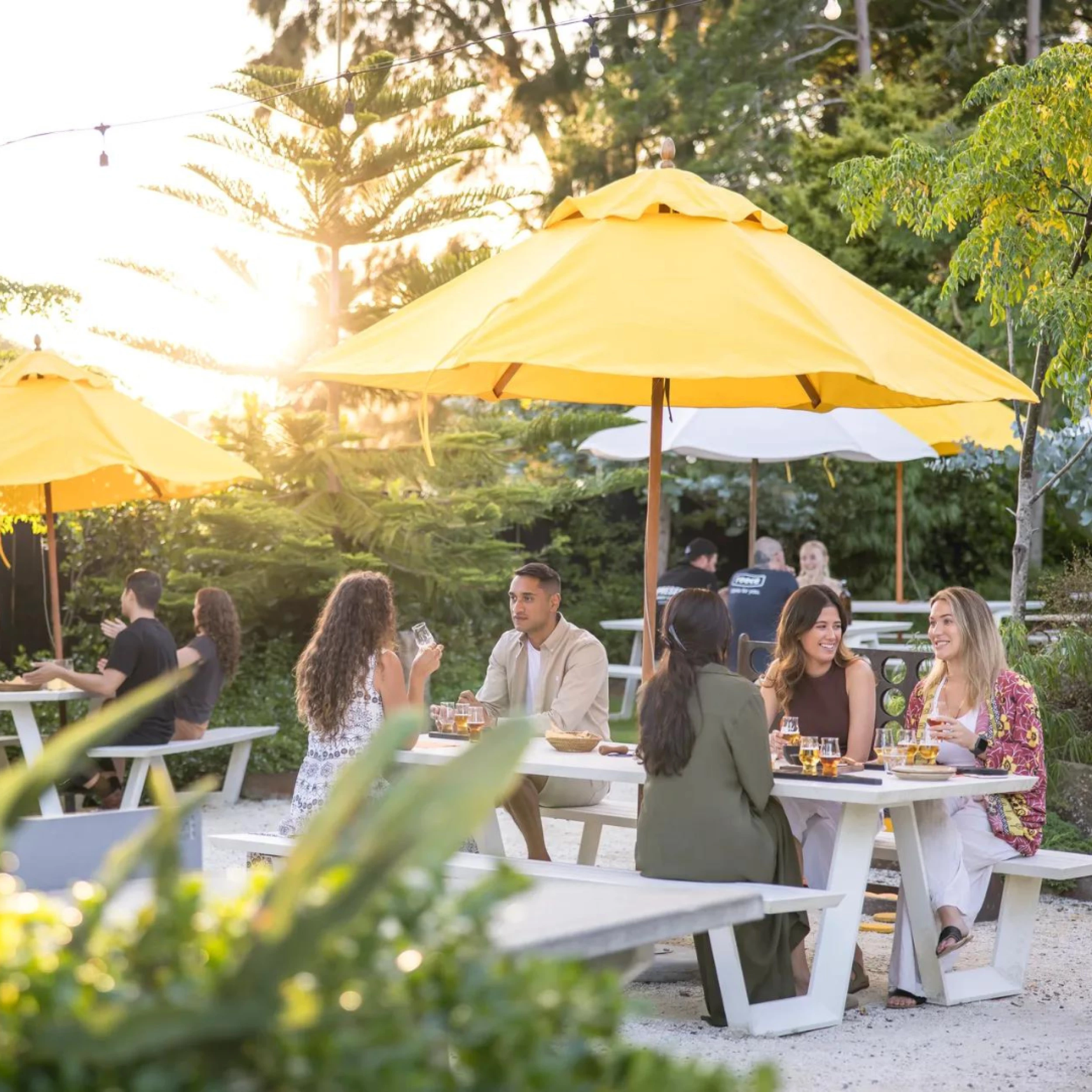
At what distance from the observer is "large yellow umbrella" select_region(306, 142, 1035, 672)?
15.0 ft

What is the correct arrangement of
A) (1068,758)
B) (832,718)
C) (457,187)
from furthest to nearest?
(457,187), (1068,758), (832,718)

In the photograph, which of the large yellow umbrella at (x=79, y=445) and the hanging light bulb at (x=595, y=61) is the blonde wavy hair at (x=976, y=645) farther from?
the hanging light bulb at (x=595, y=61)

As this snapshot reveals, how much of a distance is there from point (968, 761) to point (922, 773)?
0.60 m

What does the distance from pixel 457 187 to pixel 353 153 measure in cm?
133

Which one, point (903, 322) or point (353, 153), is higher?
point (353, 153)

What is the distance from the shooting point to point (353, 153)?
1347cm

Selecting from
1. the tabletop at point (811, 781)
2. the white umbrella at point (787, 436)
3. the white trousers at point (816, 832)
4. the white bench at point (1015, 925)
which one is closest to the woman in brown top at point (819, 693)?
the white trousers at point (816, 832)

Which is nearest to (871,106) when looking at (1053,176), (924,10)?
(924,10)

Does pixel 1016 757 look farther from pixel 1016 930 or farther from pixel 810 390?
pixel 810 390

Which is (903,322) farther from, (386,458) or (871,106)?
(871,106)

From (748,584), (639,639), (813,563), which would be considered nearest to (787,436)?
(813,563)

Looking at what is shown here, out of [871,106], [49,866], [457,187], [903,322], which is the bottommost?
[49,866]

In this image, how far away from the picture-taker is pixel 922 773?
4.94 meters

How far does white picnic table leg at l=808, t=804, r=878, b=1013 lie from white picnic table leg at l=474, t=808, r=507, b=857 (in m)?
1.24
